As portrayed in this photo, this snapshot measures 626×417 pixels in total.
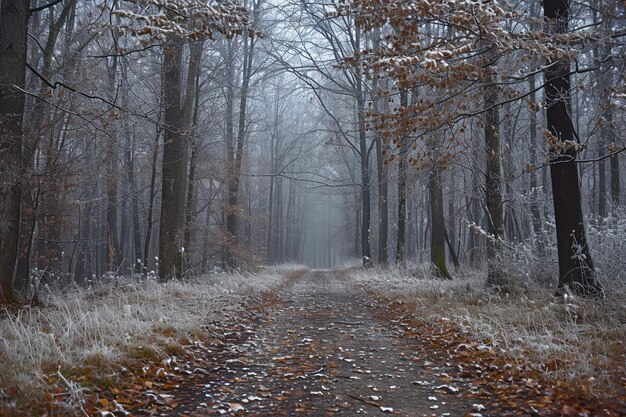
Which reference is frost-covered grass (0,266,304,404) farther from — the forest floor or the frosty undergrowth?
the forest floor

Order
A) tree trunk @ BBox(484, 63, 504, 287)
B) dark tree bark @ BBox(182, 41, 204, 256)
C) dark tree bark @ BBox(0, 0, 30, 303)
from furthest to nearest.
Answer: dark tree bark @ BBox(182, 41, 204, 256) → tree trunk @ BBox(484, 63, 504, 287) → dark tree bark @ BBox(0, 0, 30, 303)

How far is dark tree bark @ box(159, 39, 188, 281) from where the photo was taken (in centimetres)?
1161

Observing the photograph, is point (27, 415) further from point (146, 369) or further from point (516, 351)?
point (516, 351)

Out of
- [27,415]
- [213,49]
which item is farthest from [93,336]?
[213,49]

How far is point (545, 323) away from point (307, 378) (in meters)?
3.32

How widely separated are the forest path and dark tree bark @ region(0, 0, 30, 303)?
Answer: 333 cm

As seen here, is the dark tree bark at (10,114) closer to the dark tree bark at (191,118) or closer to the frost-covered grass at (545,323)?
the dark tree bark at (191,118)

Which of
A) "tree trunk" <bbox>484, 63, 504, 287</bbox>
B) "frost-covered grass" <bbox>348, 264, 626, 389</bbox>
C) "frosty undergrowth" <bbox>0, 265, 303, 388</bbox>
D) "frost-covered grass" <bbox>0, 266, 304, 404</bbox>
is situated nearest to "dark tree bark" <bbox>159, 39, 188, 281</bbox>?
"frosty undergrowth" <bbox>0, 265, 303, 388</bbox>

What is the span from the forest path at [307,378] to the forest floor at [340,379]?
1 cm

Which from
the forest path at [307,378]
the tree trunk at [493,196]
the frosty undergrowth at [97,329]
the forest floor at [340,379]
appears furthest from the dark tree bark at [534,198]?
the frosty undergrowth at [97,329]

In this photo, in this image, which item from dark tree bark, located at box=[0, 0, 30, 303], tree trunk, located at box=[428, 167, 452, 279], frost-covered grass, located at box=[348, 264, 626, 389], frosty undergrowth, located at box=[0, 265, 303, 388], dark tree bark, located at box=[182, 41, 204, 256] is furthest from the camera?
tree trunk, located at box=[428, 167, 452, 279]

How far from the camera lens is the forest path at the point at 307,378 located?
3994mm

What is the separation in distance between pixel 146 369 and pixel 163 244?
735cm

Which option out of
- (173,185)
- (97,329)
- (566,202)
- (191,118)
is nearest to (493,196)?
(566,202)
